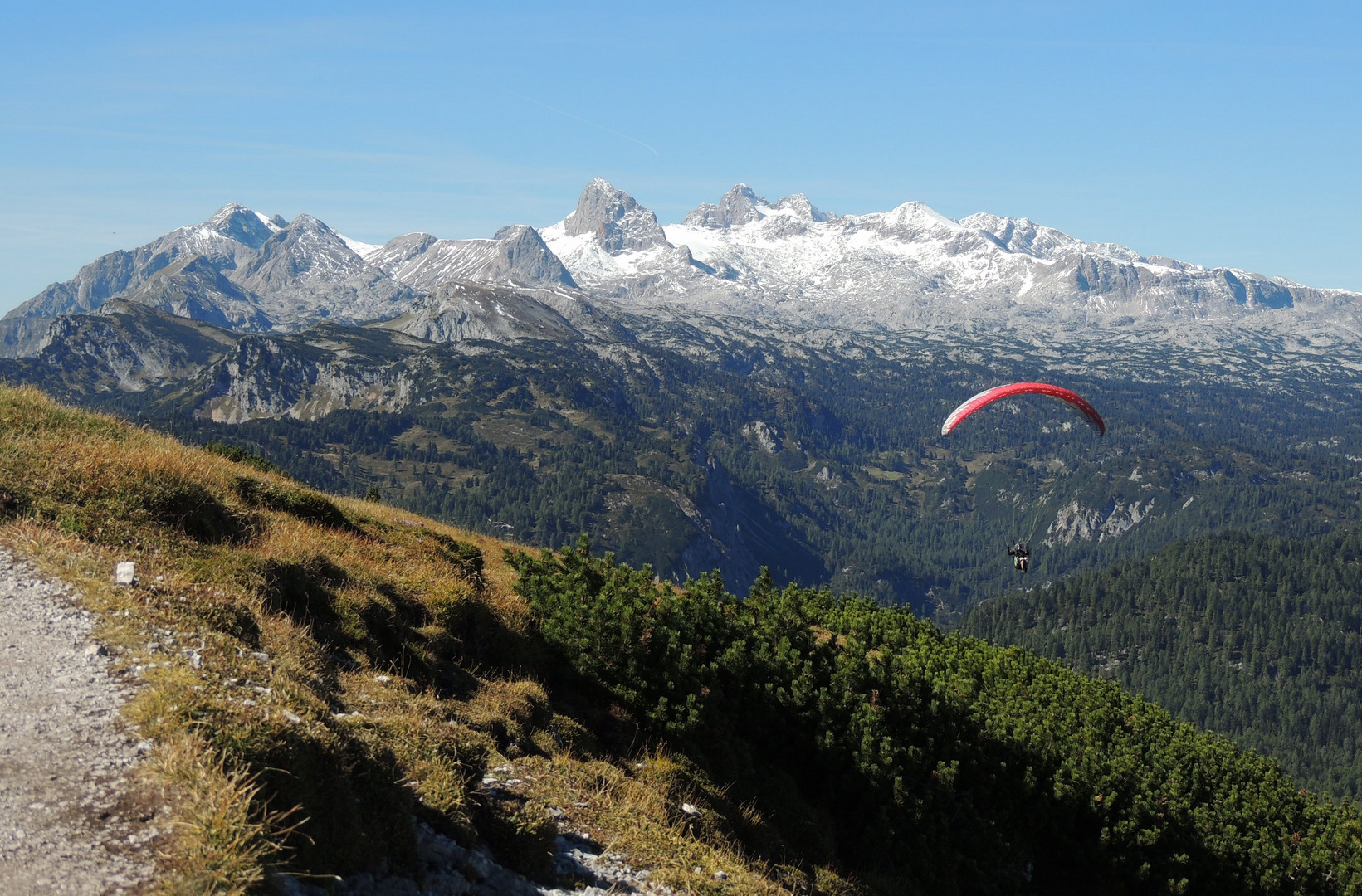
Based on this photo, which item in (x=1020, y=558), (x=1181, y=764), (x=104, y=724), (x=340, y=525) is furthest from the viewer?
(x=1020, y=558)

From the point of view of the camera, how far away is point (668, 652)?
2177 centimetres

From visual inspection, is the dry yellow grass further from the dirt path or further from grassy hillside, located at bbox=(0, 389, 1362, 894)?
the dirt path

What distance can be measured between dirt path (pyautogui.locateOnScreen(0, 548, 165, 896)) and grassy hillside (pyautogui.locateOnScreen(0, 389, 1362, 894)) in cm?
49

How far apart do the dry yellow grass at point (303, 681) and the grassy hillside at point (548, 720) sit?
61 millimetres

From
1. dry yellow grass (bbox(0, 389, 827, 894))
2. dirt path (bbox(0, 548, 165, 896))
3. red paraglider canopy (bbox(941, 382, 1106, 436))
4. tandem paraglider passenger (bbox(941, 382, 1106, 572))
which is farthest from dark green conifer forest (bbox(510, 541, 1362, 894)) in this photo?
red paraglider canopy (bbox(941, 382, 1106, 436))

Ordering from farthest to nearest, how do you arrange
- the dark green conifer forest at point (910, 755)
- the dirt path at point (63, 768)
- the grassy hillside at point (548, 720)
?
the dark green conifer forest at point (910, 755) < the grassy hillside at point (548, 720) < the dirt path at point (63, 768)

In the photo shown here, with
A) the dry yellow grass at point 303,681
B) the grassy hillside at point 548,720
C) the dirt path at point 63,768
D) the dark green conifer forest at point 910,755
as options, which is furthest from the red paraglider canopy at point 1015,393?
the dirt path at point 63,768

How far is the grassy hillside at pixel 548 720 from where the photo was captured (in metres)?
11.9

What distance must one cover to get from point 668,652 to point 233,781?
1281 cm

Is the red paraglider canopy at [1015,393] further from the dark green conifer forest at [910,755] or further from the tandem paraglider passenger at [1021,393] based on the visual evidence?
the dark green conifer forest at [910,755]

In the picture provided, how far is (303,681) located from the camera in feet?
47.3

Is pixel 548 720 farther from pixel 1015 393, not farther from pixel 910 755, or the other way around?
pixel 1015 393

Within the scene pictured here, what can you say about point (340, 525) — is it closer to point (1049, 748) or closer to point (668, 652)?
point (668, 652)

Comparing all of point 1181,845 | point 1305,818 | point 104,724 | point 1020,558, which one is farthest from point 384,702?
point 1305,818
